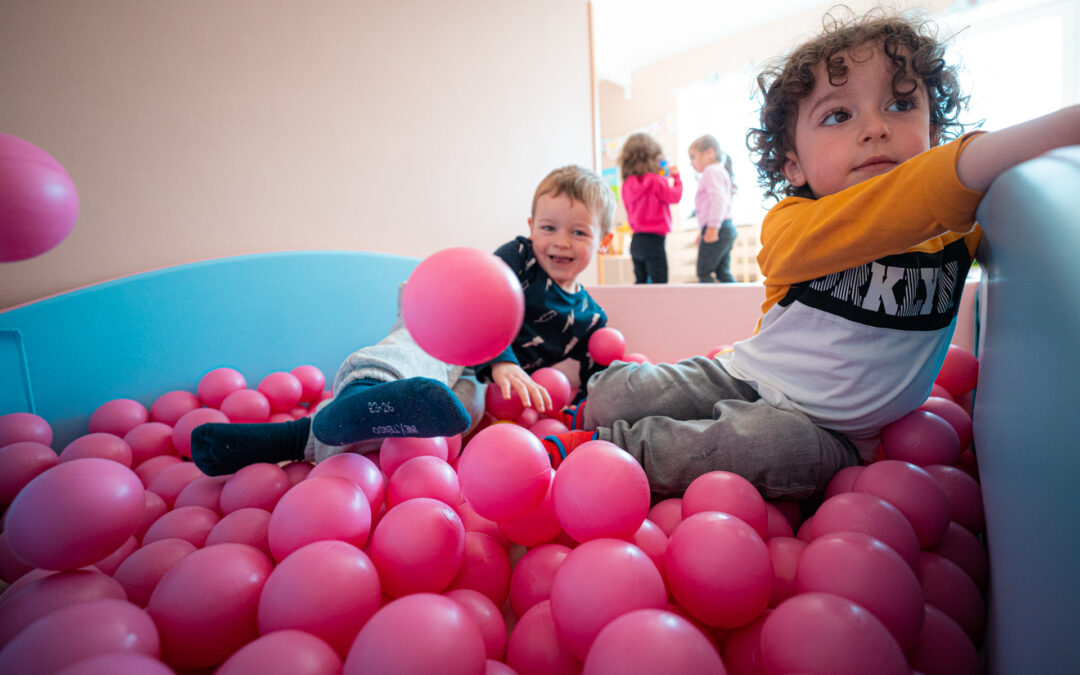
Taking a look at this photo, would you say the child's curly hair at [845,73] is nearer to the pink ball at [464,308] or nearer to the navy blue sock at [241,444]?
the pink ball at [464,308]

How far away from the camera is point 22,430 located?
991 mm

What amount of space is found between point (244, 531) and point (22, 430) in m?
0.66

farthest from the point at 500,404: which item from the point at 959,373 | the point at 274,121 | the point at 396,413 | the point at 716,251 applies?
the point at 716,251

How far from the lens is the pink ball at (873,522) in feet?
1.91

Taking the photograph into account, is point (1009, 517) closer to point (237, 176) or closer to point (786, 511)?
point (786, 511)

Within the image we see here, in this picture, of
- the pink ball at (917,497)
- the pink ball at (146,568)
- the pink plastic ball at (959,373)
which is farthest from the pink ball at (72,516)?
the pink plastic ball at (959,373)

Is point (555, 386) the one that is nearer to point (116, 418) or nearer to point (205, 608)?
point (205, 608)

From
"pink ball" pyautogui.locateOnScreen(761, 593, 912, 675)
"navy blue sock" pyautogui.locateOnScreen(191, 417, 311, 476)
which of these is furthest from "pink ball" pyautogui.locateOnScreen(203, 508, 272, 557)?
"pink ball" pyautogui.locateOnScreen(761, 593, 912, 675)

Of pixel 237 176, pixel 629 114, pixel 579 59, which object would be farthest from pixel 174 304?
pixel 629 114

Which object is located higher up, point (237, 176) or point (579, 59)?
point (579, 59)

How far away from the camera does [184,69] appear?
1.32 metres

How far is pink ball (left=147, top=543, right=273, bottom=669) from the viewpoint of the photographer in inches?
20.1

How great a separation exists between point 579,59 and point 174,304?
1.93 metres

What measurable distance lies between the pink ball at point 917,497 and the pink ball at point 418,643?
1.73ft
